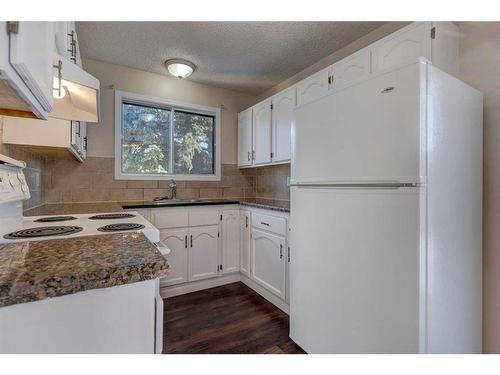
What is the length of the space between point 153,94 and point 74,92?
181 cm

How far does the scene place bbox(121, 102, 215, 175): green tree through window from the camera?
2791mm

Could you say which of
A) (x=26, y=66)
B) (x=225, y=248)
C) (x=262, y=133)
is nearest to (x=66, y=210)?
(x=225, y=248)

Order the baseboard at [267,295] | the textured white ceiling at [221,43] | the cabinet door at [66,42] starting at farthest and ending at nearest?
the baseboard at [267,295] < the textured white ceiling at [221,43] < the cabinet door at [66,42]

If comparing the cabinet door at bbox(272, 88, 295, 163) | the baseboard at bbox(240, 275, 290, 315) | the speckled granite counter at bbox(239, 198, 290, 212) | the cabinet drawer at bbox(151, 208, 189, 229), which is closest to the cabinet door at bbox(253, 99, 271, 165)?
the cabinet door at bbox(272, 88, 295, 163)

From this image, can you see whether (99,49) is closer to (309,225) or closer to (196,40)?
(196,40)

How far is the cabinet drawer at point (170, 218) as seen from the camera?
235 centimetres

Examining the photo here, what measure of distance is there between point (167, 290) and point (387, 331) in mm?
1953

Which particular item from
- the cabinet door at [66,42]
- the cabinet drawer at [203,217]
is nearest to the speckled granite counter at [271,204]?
the cabinet drawer at [203,217]

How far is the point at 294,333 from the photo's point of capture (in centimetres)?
166

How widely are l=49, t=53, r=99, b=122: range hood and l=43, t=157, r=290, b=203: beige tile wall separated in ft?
4.83

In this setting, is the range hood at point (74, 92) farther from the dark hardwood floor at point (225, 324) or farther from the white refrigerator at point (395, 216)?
the dark hardwood floor at point (225, 324)

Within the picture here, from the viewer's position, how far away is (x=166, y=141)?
9.86 ft

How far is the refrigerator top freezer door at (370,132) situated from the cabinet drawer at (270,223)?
712 millimetres
